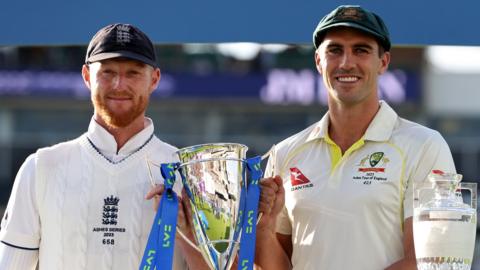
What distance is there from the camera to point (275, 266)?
317 cm

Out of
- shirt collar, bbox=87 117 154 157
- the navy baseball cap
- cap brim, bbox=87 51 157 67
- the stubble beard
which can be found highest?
the navy baseball cap

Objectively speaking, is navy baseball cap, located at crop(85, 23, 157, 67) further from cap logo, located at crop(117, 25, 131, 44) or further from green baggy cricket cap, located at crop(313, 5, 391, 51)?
green baggy cricket cap, located at crop(313, 5, 391, 51)

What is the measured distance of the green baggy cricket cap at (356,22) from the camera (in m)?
3.04

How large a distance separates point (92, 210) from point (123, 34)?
18.5 inches

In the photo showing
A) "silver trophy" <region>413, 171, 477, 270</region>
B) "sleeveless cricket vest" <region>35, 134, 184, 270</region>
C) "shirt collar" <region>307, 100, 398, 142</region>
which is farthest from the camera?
"shirt collar" <region>307, 100, 398, 142</region>

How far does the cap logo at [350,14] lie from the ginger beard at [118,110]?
0.56 m

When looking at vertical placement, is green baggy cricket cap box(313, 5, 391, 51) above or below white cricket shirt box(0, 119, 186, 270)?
above

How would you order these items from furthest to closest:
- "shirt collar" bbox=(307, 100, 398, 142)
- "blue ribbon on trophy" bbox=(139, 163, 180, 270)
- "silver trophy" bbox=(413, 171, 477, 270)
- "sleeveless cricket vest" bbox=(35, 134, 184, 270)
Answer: "shirt collar" bbox=(307, 100, 398, 142), "sleeveless cricket vest" bbox=(35, 134, 184, 270), "blue ribbon on trophy" bbox=(139, 163, 180, 270), "silver trophy" bbox=(413, 171, 477, 270)

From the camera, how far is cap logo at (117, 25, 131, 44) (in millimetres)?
3064

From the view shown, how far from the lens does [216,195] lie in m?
2.88

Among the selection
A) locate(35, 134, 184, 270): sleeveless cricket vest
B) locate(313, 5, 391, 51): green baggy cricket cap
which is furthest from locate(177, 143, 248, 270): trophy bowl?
locate(313, 5, 391, 51): green baggy cricket cap

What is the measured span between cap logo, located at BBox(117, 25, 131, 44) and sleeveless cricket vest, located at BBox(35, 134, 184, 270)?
307mm

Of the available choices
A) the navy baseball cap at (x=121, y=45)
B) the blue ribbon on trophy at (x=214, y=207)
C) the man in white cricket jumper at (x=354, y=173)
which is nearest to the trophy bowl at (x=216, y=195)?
the blue ribbon on trophy at (x=214, y=207)

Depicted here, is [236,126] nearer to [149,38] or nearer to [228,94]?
[228,94]
